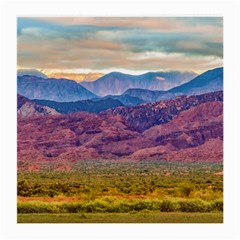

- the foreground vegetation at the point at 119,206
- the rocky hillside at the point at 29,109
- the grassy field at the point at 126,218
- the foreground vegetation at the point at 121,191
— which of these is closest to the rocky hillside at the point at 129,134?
the rocky hillside at the point at 29,109

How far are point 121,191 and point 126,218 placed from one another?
42cm

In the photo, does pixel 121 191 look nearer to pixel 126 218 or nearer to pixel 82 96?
pixel 126 218

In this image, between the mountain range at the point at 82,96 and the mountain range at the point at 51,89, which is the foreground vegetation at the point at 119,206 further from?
the mountain range at the point at 51,89

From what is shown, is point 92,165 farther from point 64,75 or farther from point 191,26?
point 191,26

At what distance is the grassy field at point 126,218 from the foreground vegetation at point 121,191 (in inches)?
0.6

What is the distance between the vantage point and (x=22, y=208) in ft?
60.7

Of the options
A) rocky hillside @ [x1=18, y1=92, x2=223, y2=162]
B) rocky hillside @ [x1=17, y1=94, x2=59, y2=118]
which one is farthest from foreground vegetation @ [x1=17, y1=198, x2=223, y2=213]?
rocky hillside @ [x1=17, y1=94, x2=59, y2=118]

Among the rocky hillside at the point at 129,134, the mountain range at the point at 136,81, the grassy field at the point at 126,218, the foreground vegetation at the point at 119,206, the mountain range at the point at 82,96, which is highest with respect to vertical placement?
the mountain range at the point at 136,81

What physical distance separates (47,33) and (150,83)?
1.74 metres

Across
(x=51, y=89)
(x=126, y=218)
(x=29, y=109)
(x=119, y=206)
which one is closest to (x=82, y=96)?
(x=51, y=89)

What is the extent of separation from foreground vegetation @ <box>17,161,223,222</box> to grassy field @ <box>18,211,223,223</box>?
15mm

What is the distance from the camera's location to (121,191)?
18.6 metres

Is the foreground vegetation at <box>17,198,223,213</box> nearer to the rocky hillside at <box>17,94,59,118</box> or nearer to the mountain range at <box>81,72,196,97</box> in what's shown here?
the rocky hillside at <box>17,94,59,118</box>

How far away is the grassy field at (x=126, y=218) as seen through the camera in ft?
60.5
